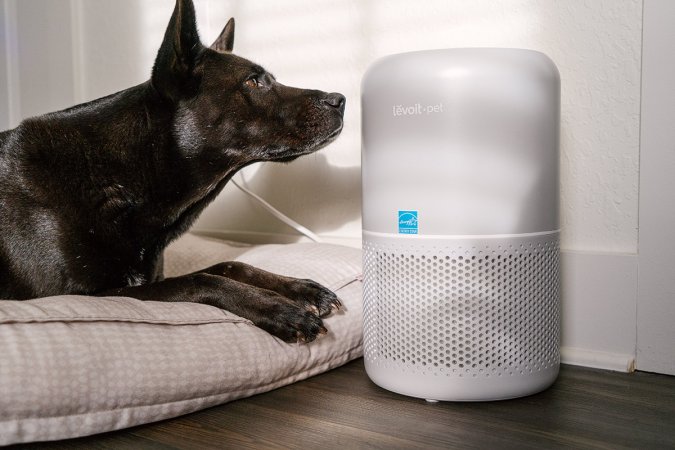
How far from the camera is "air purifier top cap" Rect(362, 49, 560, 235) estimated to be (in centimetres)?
93

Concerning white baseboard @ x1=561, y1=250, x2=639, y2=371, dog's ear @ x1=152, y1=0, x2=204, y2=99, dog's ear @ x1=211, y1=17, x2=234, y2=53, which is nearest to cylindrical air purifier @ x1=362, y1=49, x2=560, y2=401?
white baseboard @ x1=561, y1=250, x2=639, y2=371

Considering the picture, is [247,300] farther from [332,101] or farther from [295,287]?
[332,101]

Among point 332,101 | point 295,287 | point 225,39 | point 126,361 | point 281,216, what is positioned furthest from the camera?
point 281,216

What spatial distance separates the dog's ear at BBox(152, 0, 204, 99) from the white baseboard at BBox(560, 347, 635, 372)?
0.99m

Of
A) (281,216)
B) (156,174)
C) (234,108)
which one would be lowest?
(281,216)

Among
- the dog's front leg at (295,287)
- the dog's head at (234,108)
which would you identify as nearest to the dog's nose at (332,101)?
the dog's head at (234,108)

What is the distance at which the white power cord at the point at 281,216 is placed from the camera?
1744 millimetres

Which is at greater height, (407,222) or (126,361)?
(407,222)

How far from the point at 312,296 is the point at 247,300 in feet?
0.45

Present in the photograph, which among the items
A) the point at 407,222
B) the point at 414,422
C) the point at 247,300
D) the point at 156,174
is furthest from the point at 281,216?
the point at 414,422

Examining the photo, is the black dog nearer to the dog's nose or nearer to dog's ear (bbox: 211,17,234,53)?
the dog's nose

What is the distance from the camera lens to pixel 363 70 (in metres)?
1.63

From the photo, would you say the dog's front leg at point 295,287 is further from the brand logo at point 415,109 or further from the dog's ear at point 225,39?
the dog's ear at point 225,39

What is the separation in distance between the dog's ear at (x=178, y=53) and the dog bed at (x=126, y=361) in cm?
46
